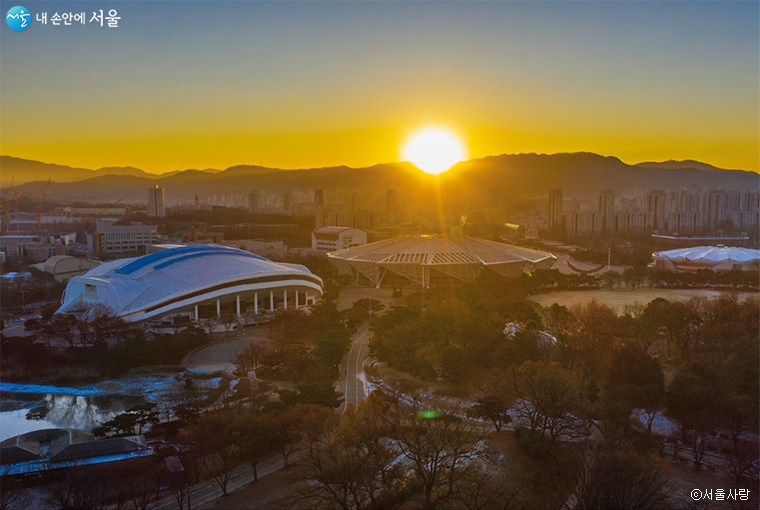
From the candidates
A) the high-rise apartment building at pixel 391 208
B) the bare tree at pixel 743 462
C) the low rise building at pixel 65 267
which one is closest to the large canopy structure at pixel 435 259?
the low rise building at pixel 65 267

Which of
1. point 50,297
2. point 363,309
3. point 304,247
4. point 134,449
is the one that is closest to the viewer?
point 134,449

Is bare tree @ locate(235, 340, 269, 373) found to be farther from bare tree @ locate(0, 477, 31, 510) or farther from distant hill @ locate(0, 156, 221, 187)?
distant hill @ locate(0, 156, 221, 187)

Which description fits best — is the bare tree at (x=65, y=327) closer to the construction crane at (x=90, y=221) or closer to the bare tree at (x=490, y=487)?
the bare tree at (x=490, y=487)

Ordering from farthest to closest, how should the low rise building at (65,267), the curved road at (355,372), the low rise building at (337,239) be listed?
the low rise building at (337,239)
the low rise building at (65,267)
the curved road at (355,372)

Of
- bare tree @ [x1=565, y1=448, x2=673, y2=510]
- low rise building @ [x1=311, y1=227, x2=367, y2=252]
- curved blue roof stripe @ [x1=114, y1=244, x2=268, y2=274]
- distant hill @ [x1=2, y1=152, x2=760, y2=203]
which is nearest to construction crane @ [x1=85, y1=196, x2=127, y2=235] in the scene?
distant hill @ [x1=2, y1=152, x2=760, y2=203]

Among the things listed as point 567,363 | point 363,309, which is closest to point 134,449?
point 567,363

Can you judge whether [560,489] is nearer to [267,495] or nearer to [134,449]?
[267,495]

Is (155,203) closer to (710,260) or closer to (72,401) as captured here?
(72,401)
